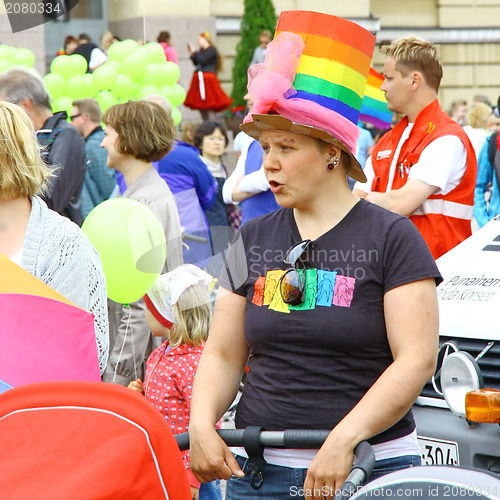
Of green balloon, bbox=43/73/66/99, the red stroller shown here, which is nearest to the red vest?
the red stroller

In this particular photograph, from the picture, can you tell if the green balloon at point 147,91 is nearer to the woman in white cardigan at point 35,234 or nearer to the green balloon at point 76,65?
the green balloon at point 76,65

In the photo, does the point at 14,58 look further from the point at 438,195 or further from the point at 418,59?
the point at 438,195

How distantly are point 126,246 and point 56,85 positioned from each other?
5096mm

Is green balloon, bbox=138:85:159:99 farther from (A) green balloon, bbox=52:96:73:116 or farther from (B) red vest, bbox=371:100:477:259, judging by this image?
(B) red vest, bbox=371:100:477:259

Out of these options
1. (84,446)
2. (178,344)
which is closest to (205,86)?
(178,344)

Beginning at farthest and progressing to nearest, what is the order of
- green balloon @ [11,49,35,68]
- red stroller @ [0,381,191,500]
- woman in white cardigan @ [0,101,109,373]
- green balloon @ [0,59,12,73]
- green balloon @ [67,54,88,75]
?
1. green balloon @ [67,54,88,75]
2. green balloon @ [11,49,35,68]
3. green balloon @ [0,59,12,73]
4. woman in white cardigan @ [0,101,109,373]
5. red stroller @ [0,381,191,500]

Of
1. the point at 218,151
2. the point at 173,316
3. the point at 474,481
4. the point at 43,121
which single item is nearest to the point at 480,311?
the point at 173,316

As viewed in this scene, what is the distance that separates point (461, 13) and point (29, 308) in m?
21.0

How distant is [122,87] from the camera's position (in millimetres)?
9500

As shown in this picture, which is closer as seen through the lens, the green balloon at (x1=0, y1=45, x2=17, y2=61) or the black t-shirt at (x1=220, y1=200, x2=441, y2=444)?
the black t-shirt at (x1=220, y1=200, x2=441, y2=444)

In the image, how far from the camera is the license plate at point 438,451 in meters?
3.70

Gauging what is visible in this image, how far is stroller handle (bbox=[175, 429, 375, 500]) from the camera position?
2248 millimetres

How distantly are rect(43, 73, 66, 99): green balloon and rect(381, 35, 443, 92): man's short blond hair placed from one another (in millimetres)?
5178

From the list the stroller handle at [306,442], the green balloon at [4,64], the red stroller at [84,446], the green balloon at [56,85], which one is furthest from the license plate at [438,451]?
the green balloon at [56,85]
